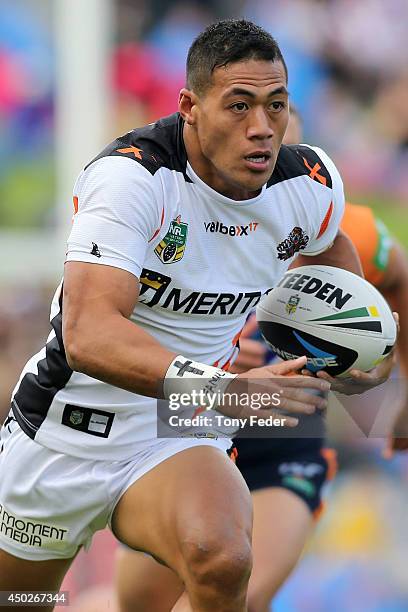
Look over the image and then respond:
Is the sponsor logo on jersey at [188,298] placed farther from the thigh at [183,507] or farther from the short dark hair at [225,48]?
the short dark hair at [225,48]

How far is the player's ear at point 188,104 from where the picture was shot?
3.69 metres

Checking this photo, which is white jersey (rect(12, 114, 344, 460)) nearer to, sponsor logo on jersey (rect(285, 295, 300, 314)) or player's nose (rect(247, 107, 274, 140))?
sponsor logo on jersey (rect(285, 295, 300, 314))

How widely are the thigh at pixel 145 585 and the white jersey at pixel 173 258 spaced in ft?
3.18

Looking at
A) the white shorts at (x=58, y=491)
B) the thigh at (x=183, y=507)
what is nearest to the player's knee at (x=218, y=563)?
the thigh at (x=183, y=507)

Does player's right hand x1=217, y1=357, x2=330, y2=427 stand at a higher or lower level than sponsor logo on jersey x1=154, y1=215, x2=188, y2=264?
lower

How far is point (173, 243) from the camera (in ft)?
12.1

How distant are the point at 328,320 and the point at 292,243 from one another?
303 millimetres

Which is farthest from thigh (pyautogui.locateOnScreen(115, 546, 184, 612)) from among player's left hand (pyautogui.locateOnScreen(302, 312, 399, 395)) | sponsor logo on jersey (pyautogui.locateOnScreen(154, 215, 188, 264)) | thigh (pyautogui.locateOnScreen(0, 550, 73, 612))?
sponsor logo on jersey (pyautogui.locateOnScreen(154, 215, 188, 264))

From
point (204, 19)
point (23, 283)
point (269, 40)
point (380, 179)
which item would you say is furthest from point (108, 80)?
point (269, 40)

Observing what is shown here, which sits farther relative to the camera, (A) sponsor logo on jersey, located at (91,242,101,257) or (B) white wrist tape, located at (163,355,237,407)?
(A) sponsor logo on jersey, located at (91,242,101,257)

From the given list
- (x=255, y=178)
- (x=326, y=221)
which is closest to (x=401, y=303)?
(x=326, y=221)

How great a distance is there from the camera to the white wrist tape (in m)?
3.16

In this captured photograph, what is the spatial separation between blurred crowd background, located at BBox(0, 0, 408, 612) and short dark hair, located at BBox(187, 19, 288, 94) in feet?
15.7

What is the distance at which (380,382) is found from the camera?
4023 millimetres
